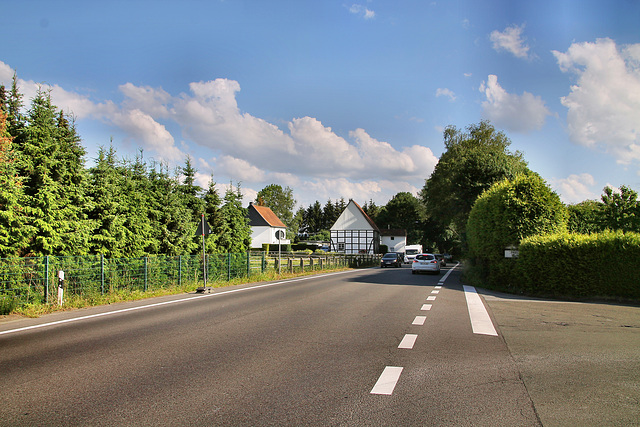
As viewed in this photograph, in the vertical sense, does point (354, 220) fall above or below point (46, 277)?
above

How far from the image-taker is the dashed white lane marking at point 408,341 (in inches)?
263

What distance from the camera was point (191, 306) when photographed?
1145cm

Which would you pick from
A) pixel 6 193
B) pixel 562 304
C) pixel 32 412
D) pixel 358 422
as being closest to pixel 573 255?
pixel 562 304

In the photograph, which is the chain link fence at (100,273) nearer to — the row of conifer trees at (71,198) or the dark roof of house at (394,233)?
the row of conifer trees at (71,198)

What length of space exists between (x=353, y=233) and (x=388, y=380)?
70126 mm

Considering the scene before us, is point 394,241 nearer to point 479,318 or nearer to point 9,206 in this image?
point 479,318

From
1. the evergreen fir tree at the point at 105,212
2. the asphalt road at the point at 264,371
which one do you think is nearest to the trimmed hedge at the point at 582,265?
the asphalt road at the point at 264,371

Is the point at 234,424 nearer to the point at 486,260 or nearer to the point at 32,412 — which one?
the point at 32,412

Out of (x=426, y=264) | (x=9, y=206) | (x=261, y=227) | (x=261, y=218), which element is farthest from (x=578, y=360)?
(x=261, y=218)

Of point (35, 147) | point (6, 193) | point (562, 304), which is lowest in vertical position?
point (562, 304)

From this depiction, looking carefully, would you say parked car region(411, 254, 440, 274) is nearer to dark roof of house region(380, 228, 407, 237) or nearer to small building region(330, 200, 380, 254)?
small building region(330, 200, 380, 254)

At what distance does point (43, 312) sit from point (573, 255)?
50.0 ft

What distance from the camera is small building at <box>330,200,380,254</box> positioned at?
7462 cm

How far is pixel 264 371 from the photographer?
5266 mm
